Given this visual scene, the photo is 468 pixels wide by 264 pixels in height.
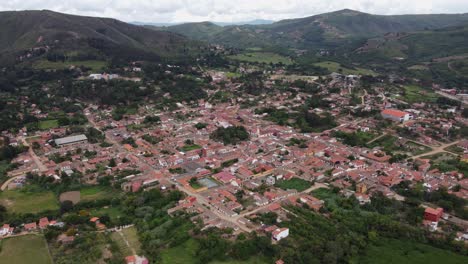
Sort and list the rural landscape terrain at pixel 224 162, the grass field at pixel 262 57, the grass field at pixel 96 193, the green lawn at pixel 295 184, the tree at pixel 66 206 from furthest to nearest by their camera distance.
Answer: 1. the grass field at pixel 262 57
2. the green lawn at pixel 295 184
3. the grass field at pixel 96 193
4. the tree at pixel 66 206
5. the rural landscape terrain at pixel 224 162

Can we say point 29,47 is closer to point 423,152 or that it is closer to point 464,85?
point 423,152

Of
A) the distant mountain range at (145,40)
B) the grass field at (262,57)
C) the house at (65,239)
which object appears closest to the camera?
the house at (65,239)

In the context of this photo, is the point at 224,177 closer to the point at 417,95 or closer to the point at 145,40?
the point at 417,95

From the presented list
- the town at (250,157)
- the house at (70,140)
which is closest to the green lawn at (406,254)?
the town at (250,157)

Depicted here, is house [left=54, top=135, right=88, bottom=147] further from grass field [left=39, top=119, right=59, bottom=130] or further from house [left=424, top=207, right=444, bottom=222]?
house [left=424, top=207, right=444, bottom=222]

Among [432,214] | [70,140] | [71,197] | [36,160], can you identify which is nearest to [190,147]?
[70,140]

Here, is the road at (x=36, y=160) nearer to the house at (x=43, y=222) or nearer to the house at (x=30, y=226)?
the house at (x=43, y=222)
